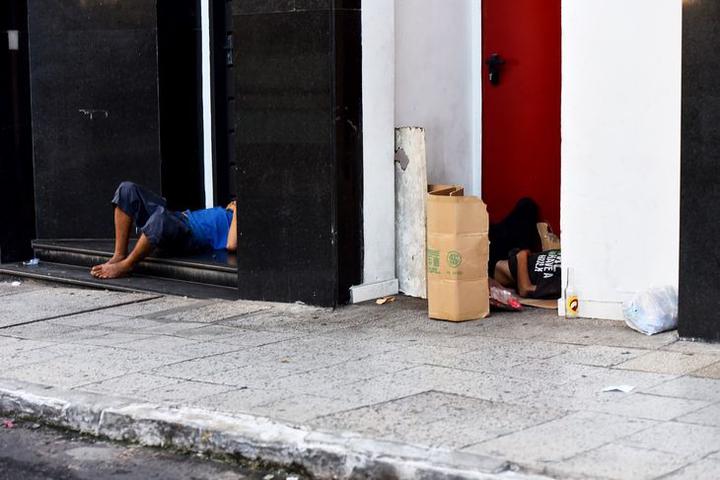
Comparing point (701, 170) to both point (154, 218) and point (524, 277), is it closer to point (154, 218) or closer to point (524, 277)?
point (524, 277)

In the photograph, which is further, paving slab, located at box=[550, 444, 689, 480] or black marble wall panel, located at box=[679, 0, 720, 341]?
black marble wall panel, located at box=[679, 0, 720, 341]

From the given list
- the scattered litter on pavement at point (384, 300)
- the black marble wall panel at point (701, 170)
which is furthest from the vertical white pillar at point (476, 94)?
the black marble wall panel at point (701, 170)

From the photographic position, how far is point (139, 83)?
11484 millimetres

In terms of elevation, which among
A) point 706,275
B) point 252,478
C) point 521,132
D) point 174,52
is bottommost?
point 252,478

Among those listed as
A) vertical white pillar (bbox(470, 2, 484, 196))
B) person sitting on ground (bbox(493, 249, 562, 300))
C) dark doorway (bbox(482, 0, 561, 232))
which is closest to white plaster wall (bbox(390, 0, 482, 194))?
vertical white pillar (bbox(470, 2, 484, 196))

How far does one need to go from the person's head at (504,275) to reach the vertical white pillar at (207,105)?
3.71 metres

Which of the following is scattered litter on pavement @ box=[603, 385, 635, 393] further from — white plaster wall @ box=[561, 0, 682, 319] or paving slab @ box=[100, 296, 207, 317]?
paving slab @ box=[100, 296, 207, 317]

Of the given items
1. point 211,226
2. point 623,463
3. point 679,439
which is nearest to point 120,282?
point 211,226

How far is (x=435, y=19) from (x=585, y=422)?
15.6 feet

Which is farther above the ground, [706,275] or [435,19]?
[435,19]

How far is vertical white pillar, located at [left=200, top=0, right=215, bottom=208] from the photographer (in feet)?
Answer: 37.9

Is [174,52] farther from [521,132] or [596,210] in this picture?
[596,210]

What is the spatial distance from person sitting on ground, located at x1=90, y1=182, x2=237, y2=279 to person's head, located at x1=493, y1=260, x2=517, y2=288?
234 centimetres

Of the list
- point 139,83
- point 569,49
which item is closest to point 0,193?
point 139,83
